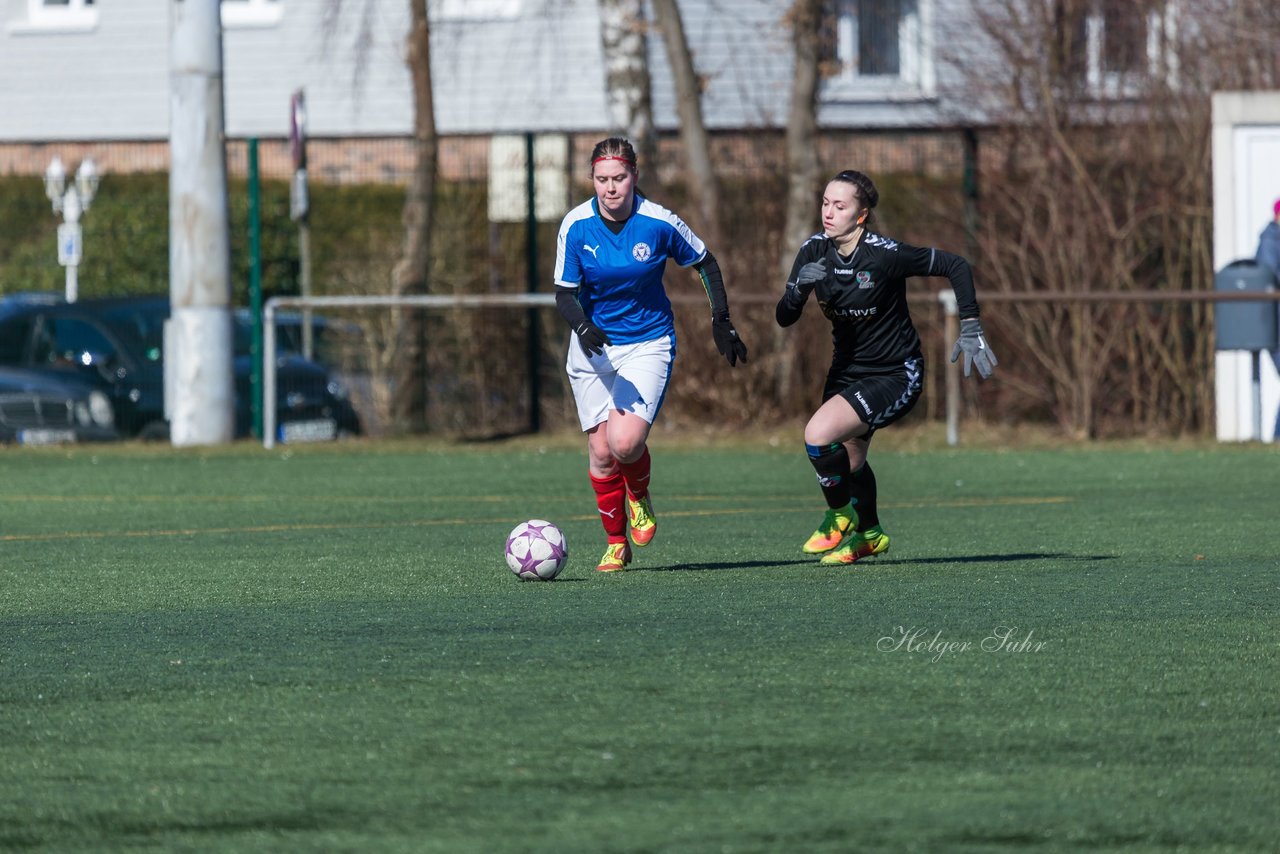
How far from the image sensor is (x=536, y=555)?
29.5ft

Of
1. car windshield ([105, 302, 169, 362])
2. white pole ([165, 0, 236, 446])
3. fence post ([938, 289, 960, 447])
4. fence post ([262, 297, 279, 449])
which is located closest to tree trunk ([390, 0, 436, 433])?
fence post ([262, 297, 279, 449])

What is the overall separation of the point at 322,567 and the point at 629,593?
6.25ft

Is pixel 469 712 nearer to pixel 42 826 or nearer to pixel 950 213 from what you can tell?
pixel 42 826

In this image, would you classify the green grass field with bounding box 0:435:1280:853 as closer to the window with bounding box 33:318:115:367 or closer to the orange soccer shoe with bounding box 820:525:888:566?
the orange soccer shoe with bounding box 820:525:888:566

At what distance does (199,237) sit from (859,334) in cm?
1076

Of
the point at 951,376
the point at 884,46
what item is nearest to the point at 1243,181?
the point at 951,376

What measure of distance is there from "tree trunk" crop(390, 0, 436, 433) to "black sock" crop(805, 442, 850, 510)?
10780 mm

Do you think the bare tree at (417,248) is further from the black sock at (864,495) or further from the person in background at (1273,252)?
the black sock at (864,495)

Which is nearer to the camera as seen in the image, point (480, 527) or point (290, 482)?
point (480, 527)

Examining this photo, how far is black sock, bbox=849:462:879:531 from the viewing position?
9.58 meters

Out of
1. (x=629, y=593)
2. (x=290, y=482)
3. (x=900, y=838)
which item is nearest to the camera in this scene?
(x=900, y=838)

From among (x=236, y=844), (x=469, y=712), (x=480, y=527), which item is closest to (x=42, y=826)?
(x=236, y=844)

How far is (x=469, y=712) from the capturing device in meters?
5.85

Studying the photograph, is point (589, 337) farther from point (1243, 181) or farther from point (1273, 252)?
point (1243, 181)
